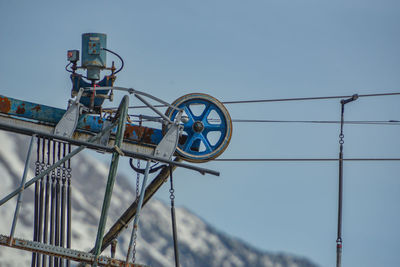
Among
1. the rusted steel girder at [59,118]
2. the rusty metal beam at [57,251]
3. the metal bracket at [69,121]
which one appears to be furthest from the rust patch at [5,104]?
the rusty metal beam at [57,251]

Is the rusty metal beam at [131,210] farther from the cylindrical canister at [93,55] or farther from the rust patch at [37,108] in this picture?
the rust patch at [37,108]

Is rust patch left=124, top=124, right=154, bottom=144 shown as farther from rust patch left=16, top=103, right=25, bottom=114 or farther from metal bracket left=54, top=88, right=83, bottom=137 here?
rust patch left=16, top=103, right=25, bottom=114

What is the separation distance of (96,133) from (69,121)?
1.18m

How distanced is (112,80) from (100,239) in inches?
205

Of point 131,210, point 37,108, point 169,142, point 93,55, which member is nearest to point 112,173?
point 169,142

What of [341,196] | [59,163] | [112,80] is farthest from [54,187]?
[341,196]

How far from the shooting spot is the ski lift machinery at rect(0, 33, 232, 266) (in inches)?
1135

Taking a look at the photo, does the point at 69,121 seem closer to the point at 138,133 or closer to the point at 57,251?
the point at 138,133

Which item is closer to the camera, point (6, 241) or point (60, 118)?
point (6, 241)

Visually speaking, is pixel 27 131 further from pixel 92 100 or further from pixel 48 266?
pixel 48 266

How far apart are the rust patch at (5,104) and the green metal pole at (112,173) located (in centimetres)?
325

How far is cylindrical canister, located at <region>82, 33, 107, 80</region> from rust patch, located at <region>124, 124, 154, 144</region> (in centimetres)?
188

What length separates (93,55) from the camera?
3044 centimetres

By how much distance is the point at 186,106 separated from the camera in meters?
31.4
